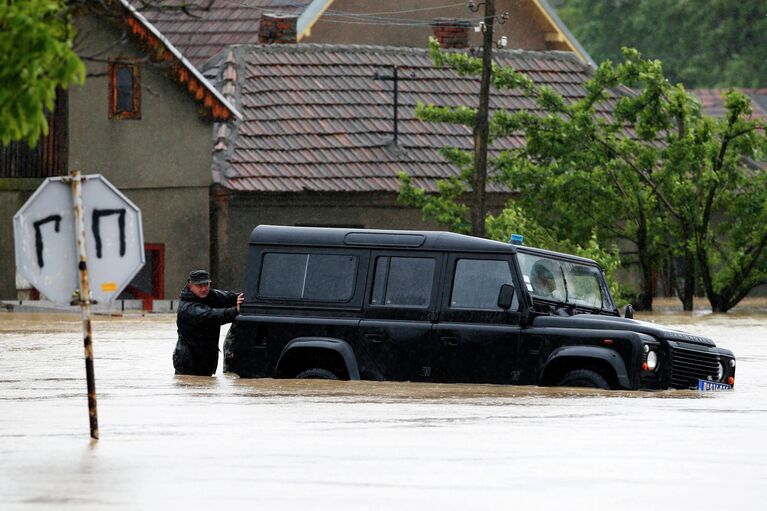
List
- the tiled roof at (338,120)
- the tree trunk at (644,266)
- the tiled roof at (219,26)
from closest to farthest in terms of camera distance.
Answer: the tiled roof at (338,120) < the tree trunk at (644,266) < the tiled roof at (219,26)

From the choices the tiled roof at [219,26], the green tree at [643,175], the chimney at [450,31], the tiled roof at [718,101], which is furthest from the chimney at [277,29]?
the tiled roof at [718,101]

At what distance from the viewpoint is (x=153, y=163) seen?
145ft

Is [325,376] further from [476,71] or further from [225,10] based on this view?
[225,10]

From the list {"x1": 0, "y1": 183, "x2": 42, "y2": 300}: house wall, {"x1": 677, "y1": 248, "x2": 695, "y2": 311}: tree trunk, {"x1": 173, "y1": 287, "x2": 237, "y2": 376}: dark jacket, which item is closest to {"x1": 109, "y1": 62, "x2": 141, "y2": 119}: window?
{"x1": 0, "y1": 183, "x2": 42, "y2": 300}: house wall

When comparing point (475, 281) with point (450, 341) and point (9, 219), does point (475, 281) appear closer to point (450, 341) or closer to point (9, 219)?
point (450, 341)

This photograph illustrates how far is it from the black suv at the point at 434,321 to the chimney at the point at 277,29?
1198 inches

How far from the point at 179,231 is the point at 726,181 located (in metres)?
12.4

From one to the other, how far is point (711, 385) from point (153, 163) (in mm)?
27253

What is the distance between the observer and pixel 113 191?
44.9ft

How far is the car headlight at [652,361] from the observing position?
17.5 meters

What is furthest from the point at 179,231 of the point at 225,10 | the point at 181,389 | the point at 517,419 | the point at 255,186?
the point at 517,419

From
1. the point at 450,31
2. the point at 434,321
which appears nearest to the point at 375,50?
the point at 450,31

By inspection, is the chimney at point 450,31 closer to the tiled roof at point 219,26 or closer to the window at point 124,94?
the tiled roof at point 219,26

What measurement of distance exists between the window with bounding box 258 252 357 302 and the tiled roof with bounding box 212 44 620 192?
25548mm
